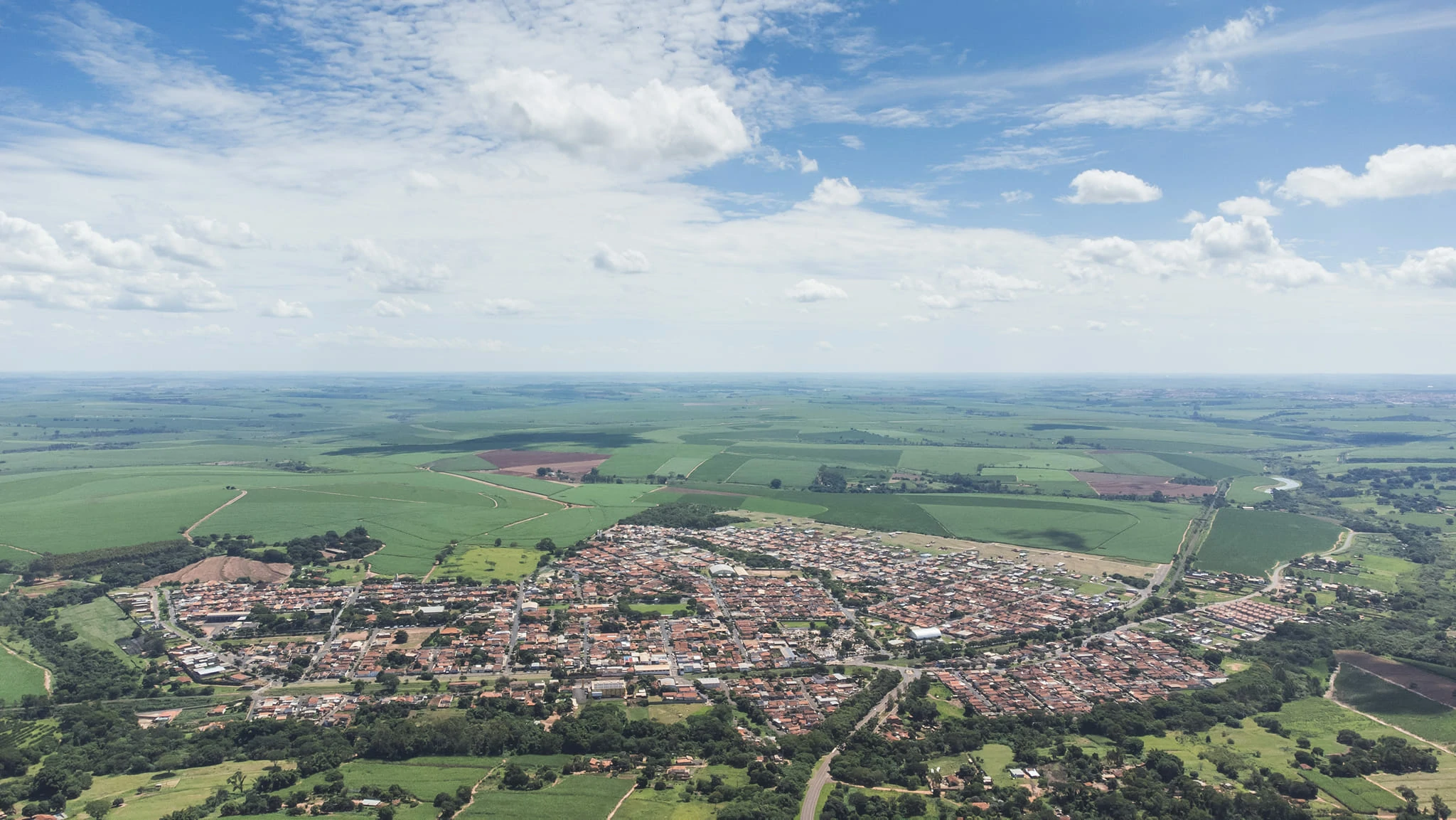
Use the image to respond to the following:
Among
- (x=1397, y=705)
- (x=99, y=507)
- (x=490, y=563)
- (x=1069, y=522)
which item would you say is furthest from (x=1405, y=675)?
(x=99, y=507)

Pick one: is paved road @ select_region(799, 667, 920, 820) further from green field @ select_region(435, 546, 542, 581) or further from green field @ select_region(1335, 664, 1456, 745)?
green field @ select_region(435, 546, 542, 581)

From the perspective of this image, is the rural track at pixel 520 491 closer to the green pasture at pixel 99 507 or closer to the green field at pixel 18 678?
the green pasture at pixel 99 507

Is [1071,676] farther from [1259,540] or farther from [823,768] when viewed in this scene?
[1259,540]

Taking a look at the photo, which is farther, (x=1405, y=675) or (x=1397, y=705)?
(x=1405, y=675)

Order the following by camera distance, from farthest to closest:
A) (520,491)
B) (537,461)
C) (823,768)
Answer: (537,461)
(520,491)
(823,768)

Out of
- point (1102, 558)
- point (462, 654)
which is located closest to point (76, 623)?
point (462, 654)

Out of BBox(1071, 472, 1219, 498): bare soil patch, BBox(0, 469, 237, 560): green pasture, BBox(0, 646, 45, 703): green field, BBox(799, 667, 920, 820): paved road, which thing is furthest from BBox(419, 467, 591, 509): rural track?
BBox(1071, 472, 1219, 498): bare soil patch

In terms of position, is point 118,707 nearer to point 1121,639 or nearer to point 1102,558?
point 1121,639

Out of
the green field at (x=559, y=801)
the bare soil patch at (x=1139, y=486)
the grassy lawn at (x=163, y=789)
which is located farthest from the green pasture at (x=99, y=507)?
the bare soil patch at (x=1139, y=486)
